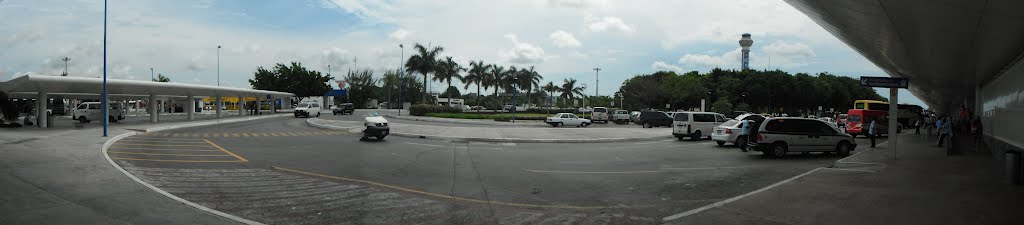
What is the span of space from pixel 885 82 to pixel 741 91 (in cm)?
7282

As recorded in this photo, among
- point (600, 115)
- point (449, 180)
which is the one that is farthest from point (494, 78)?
point (449, 180)

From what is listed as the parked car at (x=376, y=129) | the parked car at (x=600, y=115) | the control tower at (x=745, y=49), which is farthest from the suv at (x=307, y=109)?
the control tower at (x=745, y=49)

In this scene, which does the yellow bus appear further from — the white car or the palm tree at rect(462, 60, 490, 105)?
the palm tree at rect(462, 60, 490, 105)

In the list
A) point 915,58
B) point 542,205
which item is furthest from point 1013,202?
point 915,58

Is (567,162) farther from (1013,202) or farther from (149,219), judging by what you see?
(149,219)

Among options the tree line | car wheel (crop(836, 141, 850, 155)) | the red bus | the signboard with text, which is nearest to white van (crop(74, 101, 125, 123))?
car wheel (crop(836, 141, 850, 155))

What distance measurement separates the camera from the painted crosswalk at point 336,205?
24.9 feet

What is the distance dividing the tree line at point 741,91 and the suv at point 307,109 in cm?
4499

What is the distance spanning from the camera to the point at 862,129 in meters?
31.5

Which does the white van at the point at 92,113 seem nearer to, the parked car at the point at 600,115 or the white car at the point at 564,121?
the white car at the point at 564,121

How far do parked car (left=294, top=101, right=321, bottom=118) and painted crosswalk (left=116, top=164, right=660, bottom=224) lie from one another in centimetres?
4152

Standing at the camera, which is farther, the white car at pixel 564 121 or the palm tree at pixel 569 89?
the palm tree at pixel 569 89

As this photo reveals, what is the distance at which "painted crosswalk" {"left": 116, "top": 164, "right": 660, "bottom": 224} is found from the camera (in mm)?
7602

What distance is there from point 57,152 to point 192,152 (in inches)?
132
